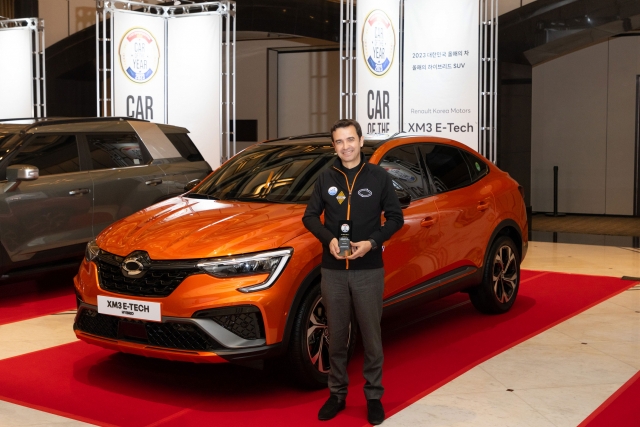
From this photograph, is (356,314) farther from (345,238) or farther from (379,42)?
(379,42)

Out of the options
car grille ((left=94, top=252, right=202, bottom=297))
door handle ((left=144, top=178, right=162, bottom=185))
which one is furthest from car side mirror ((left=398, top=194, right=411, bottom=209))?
door handle ((left=144, top=178, right=162, bottom=185))

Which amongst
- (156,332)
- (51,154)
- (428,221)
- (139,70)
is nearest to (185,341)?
(156,332)

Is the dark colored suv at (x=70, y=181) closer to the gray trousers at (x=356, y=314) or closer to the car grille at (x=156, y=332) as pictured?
the car grille at (x=156, y=332)

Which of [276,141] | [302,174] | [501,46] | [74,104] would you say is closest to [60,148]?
[276,141]

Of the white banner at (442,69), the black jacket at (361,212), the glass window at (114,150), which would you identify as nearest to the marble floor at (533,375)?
the black jacket at (361,212)

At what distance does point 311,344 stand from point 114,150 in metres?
4.14

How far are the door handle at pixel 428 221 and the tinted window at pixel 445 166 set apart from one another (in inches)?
13.6

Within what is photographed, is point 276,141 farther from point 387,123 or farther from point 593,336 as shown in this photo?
point 387,123

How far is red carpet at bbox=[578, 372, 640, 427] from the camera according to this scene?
4.05 m

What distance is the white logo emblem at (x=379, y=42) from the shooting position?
32.4 ft

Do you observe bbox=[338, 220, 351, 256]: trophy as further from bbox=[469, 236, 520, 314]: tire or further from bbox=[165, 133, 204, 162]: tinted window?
bbox=[165, 133, 204, 162]: tinted window

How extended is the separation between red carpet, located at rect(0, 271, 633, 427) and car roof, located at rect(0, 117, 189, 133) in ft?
8.12

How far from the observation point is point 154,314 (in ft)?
13.9

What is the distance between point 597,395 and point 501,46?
304 inches
